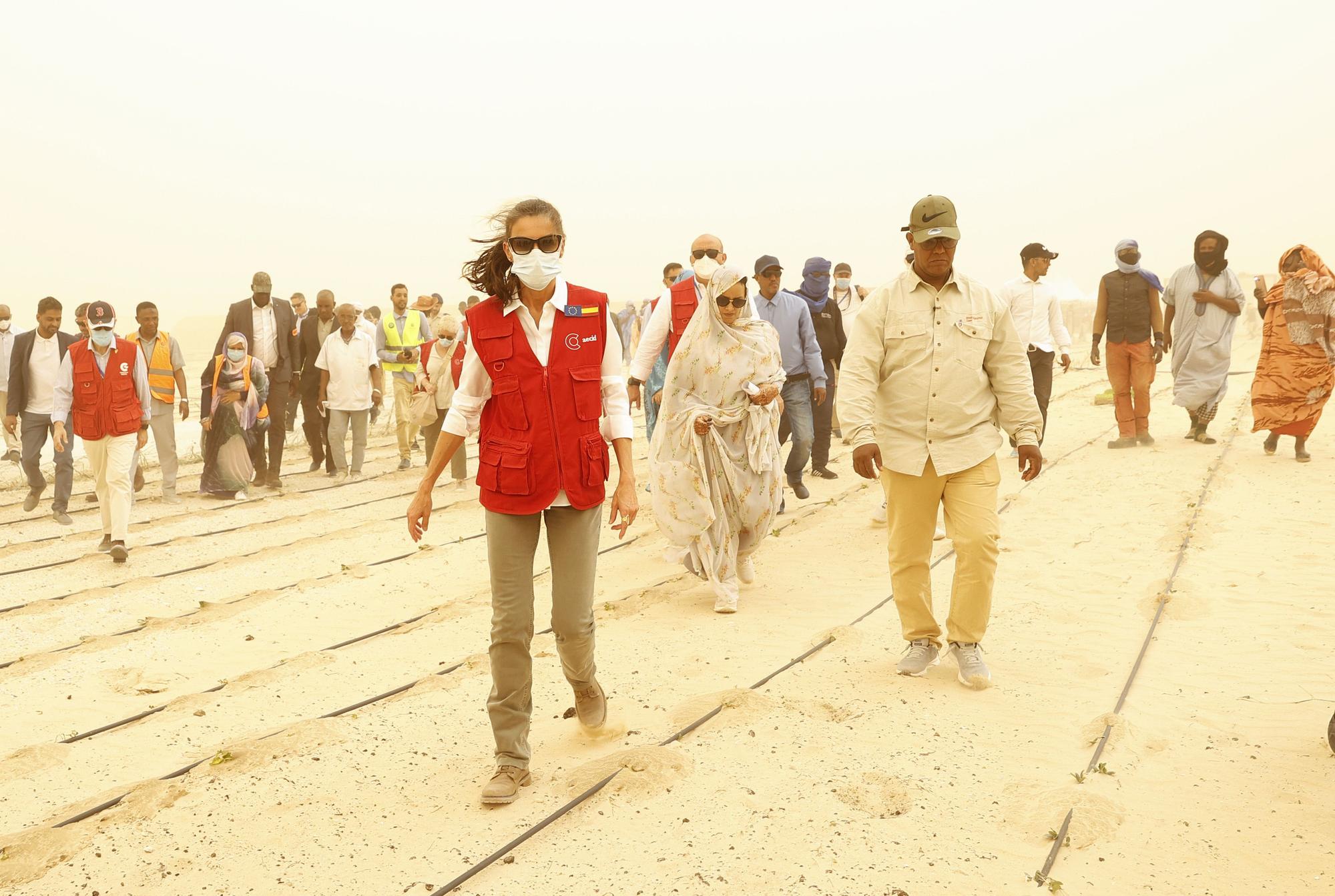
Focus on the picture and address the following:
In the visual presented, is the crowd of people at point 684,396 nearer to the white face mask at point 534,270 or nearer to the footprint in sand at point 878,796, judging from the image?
the white face mask at point 534,270

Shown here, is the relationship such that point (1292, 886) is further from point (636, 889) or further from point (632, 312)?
point (632, 312)

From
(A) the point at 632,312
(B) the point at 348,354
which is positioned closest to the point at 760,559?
(B) the point at 348,354

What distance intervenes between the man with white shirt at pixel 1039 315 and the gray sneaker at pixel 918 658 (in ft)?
16.8

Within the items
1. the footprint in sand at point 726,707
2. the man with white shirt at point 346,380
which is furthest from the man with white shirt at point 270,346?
the footprint in sand at point 726,707

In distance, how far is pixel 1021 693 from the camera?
→ 14.6 feet

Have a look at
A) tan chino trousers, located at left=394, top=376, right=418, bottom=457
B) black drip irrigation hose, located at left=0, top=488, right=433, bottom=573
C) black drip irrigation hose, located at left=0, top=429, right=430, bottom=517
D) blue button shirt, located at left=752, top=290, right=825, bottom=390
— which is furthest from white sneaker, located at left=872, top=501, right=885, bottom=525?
tan chino trousers, located at left=394, top=376, right=418, bottom=457

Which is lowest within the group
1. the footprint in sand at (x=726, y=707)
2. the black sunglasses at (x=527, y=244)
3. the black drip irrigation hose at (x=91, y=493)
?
the black drip irrigation hose at (x=91, y=493)

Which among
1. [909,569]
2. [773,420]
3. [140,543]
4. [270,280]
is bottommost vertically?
[140,543]

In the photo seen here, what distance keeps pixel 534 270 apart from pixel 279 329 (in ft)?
26.5

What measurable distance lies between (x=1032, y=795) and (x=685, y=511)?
2565 mm

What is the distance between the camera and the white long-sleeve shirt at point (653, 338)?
20.6 feet

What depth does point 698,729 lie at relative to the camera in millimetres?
4109

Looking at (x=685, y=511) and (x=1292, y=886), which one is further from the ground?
(x=685, y=511)

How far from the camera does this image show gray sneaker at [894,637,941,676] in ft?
15.2
